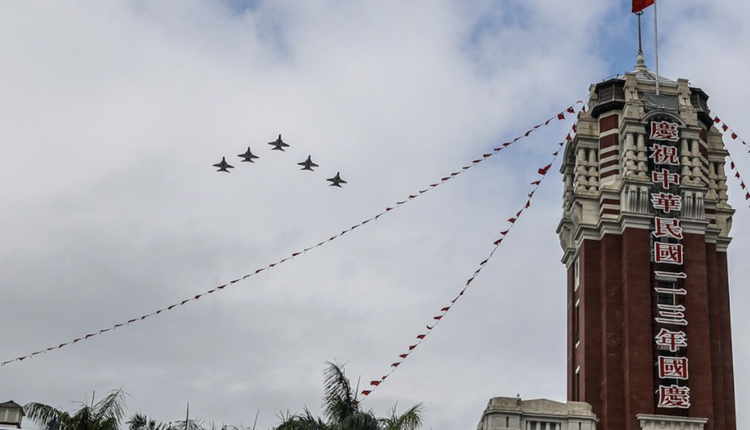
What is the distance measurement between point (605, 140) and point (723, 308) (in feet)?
40.8

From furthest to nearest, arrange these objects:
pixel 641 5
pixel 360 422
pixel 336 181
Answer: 1. pixel 641 5
2. pixel 336 181
3. pixel 360 422

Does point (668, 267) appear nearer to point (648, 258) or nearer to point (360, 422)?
point (648, 258)

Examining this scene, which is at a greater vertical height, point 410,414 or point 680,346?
point 680,346

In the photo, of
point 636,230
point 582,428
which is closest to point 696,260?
point 636,230

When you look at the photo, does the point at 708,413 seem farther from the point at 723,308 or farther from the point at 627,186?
the point at 627,186

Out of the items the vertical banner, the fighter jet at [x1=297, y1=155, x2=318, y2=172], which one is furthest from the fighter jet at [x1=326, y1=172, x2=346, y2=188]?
the vertical banner

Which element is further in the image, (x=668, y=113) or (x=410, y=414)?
(x=668, y=113)

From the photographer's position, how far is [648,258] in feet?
224

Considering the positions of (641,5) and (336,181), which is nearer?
(336,181)

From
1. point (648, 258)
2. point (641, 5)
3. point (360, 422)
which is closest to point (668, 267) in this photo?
point (648, 258)

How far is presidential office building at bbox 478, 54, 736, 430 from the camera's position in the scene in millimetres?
65375

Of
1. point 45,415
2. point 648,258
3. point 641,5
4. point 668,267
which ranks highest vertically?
point 641,5

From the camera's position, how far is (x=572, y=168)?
7606 cm

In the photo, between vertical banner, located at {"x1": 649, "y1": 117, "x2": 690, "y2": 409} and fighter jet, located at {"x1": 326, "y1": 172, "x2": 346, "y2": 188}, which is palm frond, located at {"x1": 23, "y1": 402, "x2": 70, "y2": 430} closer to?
fighter jet, located at {"x1": 326, "y1": 172, "x2": 346, "y2": 188}
